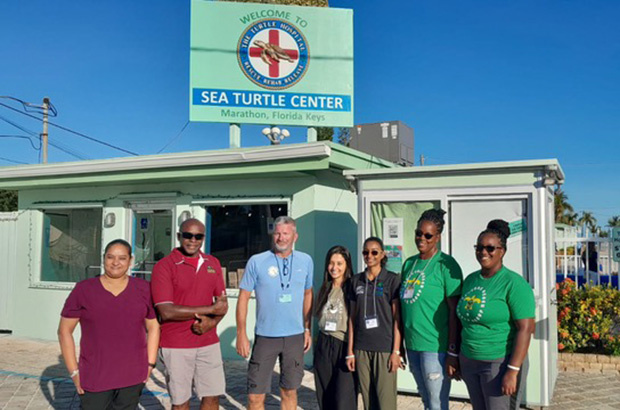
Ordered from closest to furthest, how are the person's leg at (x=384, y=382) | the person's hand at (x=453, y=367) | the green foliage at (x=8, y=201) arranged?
the person's hand at (x=453, y=367)
the person's leg at (x=384, y=382)
the green foliage at (x=8, y=201)

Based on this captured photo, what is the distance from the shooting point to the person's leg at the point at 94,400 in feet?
11.2

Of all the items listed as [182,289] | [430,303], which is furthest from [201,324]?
[430,303]

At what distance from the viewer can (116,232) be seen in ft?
28.8

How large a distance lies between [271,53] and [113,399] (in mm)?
7212

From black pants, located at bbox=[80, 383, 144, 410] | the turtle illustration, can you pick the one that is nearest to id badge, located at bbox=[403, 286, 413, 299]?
black pants, located at bbox=[80, 383, 144, 410]

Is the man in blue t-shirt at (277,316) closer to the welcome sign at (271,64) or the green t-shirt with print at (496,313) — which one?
the green t-shirt with print at (496,313)

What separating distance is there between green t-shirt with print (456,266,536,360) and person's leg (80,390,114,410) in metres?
2.30

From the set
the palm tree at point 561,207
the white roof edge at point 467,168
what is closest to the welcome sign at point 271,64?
the white roof edge at point 467,168

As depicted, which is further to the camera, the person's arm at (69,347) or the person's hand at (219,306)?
the person's hand at (219,306)

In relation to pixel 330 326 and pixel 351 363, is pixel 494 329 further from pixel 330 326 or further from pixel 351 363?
pixel 330 326

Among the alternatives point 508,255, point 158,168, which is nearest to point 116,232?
point 158,168

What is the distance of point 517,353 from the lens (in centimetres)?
322

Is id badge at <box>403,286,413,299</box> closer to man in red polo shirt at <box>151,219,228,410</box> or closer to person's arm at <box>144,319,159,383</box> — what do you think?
man in red polo shirt at <box>151,219,228,410</box>

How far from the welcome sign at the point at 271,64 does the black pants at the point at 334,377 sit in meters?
5.68
